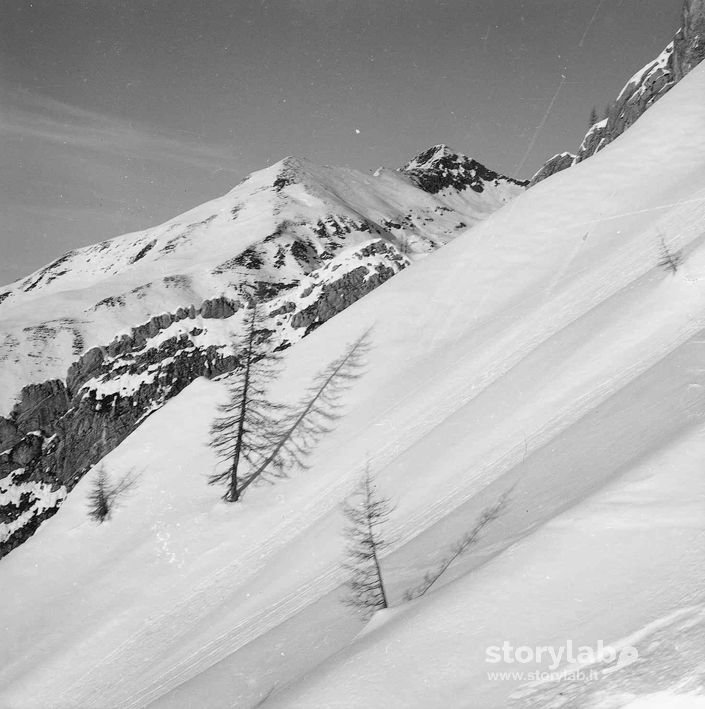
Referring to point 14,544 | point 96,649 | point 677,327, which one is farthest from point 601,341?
point 14,544

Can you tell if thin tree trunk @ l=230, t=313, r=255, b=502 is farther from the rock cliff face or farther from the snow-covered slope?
the rock cliff face

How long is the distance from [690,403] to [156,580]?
17.8m

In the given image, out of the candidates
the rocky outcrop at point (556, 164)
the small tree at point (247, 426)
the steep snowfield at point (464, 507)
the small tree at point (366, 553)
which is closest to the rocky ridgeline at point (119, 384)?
the steep snowfield at point (464, 507)

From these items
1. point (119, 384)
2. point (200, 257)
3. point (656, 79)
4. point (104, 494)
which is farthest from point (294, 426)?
point (200, 257)

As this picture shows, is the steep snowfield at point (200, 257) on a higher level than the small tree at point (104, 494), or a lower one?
higher

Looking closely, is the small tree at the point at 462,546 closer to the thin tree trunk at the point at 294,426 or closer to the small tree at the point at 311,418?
the small tree at the point at 311,418

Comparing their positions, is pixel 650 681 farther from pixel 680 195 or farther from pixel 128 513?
pixel 680 195

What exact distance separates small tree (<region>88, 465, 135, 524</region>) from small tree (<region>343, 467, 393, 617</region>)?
12.4 metres

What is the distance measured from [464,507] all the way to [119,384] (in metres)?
83.3

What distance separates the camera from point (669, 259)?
754 inches

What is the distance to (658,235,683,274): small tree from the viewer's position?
1892 cm

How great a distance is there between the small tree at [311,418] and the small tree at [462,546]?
11361 millimetres

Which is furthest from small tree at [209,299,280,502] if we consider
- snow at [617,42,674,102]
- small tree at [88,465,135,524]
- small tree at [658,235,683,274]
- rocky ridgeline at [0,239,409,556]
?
snow at [617,42,674,102]

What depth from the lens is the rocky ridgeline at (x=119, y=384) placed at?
245ft
